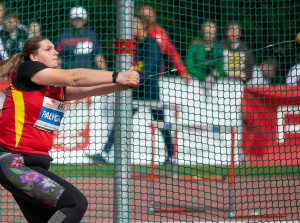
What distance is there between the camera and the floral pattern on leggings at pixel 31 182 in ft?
11.7

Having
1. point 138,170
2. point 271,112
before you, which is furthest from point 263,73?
point 138,170

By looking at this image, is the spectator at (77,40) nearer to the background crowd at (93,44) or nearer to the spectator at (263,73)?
the background crowd at (93,44)

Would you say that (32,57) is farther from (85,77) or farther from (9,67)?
(85,77)

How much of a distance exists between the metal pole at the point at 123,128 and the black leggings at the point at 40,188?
1489 mm

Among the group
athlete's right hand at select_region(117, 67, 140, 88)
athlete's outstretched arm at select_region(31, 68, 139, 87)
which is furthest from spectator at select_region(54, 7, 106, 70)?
athlete's right hand at select_region(117, 67, 140, 88)

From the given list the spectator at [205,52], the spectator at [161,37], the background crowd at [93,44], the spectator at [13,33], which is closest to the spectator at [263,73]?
the background crowd at [93,44]

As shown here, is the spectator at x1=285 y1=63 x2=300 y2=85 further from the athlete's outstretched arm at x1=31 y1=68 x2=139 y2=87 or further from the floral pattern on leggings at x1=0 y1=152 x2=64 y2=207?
the floral pattern on leggings at x1=0 y1=152 x2=64 y2=207

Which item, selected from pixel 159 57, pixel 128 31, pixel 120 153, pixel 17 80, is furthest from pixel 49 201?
pixel 159 57

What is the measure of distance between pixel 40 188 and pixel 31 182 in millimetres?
69

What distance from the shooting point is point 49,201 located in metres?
3.59

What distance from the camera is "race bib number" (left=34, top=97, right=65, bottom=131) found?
3768 millimetres

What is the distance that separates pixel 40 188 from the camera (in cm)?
357

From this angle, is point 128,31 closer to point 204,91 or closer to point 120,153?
point 120,153

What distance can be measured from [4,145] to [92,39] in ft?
10.8
